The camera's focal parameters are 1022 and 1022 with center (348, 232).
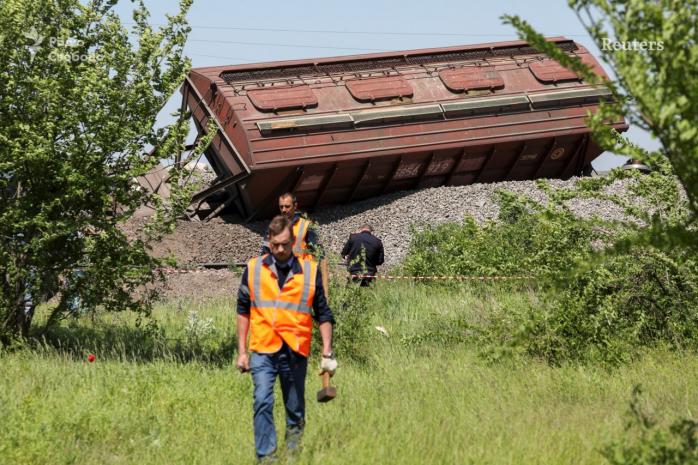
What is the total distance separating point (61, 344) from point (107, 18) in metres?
3.61

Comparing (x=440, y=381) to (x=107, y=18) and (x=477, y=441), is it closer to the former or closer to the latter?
(x=477, y=441)

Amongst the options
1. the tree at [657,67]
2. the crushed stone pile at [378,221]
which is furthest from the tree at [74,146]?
the crushed stone pile at [378,221]

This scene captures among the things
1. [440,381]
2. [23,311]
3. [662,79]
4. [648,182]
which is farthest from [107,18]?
[662,79]

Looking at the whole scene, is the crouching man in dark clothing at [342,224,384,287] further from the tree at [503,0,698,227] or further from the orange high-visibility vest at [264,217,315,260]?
the tree at [503,0,698,227]

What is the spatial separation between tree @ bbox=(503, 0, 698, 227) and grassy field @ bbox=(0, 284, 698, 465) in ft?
8.52

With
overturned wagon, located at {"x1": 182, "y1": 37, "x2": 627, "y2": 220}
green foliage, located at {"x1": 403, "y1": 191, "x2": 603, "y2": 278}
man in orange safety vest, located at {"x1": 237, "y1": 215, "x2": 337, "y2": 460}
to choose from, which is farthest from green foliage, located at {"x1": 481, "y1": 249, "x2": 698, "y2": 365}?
overturned wagon, located at {"x1": 182, "y1": 37, "x2": 627, "y2": 220}

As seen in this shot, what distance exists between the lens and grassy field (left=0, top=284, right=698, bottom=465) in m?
6.80

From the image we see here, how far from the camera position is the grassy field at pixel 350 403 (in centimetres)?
680

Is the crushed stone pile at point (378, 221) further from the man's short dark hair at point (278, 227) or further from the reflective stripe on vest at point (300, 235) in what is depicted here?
the man's short dark hair at point (278, 227)

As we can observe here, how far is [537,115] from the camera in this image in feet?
72.3

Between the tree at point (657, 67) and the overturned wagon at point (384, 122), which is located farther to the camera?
the overturned wagon at point (384, 122)

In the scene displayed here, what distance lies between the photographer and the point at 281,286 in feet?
21.2

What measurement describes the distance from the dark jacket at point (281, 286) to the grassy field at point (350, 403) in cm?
90

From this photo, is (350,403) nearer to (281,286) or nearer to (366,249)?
(281,286)
